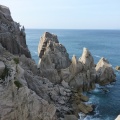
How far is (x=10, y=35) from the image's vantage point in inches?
2484

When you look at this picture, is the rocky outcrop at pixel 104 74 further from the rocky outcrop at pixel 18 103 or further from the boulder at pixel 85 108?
the rocky outcrop at pixel 18 103

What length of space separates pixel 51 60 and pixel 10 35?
22979 mm

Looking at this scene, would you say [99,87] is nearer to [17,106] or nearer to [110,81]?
[110,81]

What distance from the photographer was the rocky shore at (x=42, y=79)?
39.5 meters

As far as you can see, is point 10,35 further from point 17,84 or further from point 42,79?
point 17,84

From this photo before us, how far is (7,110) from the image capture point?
38281 millimetres

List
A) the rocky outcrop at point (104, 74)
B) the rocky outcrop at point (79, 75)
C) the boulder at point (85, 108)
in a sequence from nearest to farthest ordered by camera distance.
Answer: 1. the boulder at point (85, 108)
2. the rocky outcrop at point (79, 75)
3. the rocky outcrop at point (104, 74)

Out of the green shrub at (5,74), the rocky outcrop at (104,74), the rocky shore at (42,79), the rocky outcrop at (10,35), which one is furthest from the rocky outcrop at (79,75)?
the green shrub at (5,74)

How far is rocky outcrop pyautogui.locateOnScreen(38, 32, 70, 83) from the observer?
78.1 meters

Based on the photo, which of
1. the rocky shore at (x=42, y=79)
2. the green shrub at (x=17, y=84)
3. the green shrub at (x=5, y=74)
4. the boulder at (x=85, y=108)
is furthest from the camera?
the boulder at (x=85, y=108)

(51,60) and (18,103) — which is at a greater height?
(18,103)

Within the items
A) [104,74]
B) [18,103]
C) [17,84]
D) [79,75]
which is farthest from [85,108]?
[104,74]

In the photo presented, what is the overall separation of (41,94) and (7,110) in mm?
14253

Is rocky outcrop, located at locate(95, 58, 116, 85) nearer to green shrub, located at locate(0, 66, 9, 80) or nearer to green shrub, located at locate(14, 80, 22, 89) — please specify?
green shrub, located at locate(0, 66, 9, 80)
